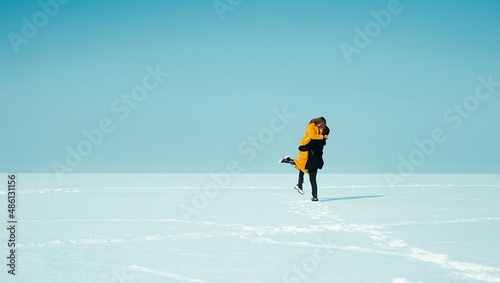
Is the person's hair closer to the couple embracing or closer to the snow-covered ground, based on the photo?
the couple embracing

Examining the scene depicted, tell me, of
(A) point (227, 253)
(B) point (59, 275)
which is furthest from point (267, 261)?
(B) point (59, 275)

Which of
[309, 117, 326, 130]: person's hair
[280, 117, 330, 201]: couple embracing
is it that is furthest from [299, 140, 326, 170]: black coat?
[309, 117, 326, 130]: person's hair

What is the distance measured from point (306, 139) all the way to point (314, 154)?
0.36 m

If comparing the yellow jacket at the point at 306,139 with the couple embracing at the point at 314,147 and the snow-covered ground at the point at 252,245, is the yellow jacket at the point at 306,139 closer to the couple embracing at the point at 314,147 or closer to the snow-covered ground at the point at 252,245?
the couple embracing at the point at 314,147

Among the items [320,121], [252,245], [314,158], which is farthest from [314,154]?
[252,245]

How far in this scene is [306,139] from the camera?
31.3ft

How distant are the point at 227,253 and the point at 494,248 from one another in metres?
2.63

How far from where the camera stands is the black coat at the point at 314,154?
30.9 ft

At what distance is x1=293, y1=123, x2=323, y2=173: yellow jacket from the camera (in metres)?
9.38

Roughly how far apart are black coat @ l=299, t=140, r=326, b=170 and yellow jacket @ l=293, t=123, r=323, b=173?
3.2 inches

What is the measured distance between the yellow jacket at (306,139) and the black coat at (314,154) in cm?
8

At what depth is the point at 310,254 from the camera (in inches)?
159

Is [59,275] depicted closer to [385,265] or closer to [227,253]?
[227,253]

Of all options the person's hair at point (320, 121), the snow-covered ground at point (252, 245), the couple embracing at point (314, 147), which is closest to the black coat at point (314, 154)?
the couple embracing at point (314, 147)
